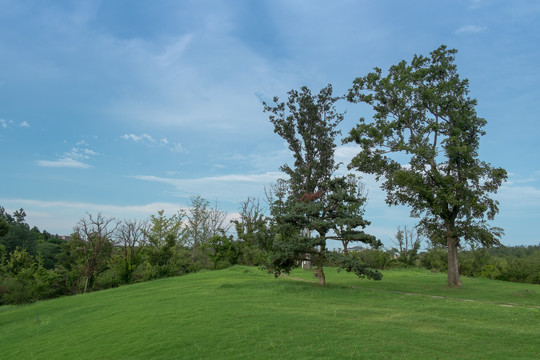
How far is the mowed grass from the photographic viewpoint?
7.79m

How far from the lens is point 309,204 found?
18234 mm

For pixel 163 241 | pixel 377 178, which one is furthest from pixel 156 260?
pixel 377 178

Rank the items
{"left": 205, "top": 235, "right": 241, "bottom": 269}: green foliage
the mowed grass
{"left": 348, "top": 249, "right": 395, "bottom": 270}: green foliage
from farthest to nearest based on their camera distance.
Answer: {"left": 348, "top": 249, "right": 395, "bottom": 270}: green foliage < {"left": 205, "top": 235, "right": 241, "bottom": 269}: green foliage < the mowed grass

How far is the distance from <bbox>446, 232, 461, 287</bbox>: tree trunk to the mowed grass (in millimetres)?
3739

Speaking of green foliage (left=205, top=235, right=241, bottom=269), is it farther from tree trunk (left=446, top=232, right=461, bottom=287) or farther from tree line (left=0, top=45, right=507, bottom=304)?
tree trunk (left=446, top=232, right=461, bottom=287)

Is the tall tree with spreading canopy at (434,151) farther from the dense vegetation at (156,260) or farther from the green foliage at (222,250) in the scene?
the green foliage at (222,250)

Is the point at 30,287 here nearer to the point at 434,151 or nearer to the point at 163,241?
the point at 163,241

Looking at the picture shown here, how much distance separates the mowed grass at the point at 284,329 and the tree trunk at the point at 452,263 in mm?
3739

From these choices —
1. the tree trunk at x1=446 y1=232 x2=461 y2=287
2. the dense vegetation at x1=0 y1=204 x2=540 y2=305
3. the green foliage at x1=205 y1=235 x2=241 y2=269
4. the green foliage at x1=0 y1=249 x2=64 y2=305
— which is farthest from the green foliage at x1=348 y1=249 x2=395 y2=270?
the green foliage at x1=0 y1=249 x2=64 y2=305

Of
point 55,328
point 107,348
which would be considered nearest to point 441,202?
point 107,348

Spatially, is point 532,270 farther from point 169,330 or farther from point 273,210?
point 169,330

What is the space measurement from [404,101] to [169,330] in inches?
742

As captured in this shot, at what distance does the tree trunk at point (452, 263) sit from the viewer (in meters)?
20.1

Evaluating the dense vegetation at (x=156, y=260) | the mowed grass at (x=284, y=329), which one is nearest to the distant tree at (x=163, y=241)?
the dense vegetation at (x=156, y=260)
